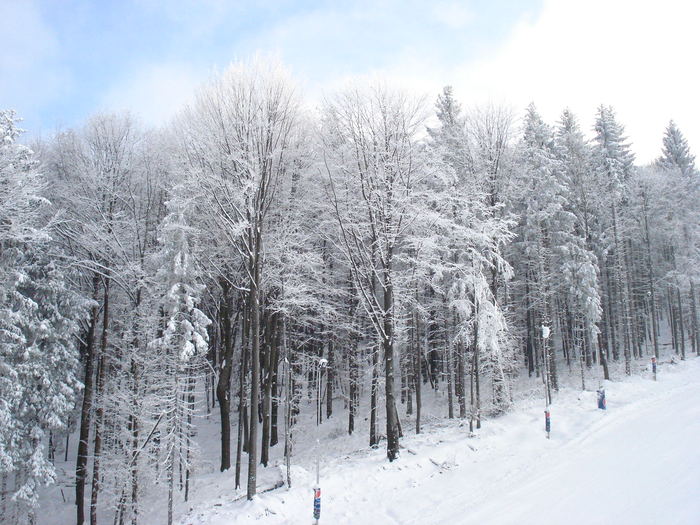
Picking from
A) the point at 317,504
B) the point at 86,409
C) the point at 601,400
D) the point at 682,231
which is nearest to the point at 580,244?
the point at 682,231

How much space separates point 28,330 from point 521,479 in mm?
19544

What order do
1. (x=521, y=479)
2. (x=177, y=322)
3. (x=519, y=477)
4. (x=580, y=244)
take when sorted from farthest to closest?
(x=580, y=244), (x=177, y=322), (x=519, y=477), (x=521, y=479)

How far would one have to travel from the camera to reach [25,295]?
17.5 meters

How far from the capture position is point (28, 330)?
16938 mm

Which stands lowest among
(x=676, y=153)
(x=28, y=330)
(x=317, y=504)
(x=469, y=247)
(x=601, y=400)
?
(x=317, y=504)

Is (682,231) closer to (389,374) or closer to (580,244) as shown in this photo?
(580,244)

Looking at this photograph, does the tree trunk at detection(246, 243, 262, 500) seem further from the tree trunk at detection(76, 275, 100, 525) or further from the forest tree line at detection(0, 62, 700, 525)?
the tree trunk at detection(76, 275, 100, 525)

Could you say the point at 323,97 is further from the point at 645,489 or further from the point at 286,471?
the point at 645,489

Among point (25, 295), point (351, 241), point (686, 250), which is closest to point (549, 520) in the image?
point (351, 241)

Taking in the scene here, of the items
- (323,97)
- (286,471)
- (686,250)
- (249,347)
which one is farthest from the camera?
(686,250)

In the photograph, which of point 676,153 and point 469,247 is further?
point 676,153

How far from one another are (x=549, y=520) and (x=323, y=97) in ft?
46.4

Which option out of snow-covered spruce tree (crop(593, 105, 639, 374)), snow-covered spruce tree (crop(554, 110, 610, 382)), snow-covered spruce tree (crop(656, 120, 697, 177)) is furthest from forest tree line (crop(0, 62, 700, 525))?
snow-covered spruce tree (crop(656, 120, 697, 177))

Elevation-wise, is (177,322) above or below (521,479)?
above
